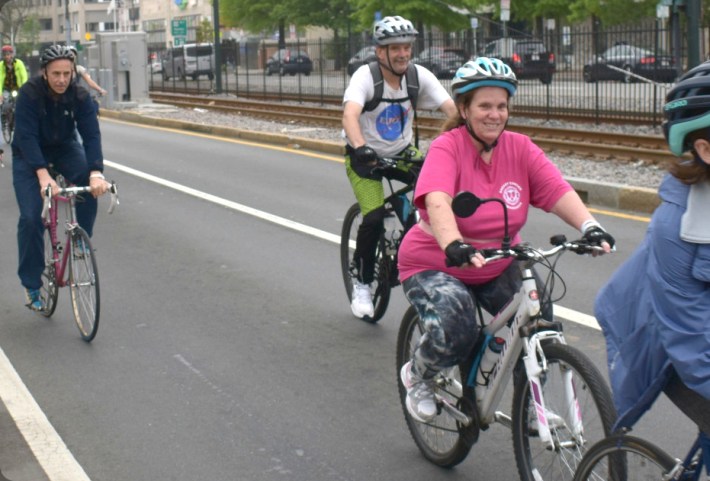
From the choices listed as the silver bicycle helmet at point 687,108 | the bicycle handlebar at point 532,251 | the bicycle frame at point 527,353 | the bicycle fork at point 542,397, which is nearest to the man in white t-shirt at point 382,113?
the bicycle frame at point 527,353

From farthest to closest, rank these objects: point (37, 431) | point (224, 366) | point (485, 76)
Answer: point (224, 366), point (37, 431), point (485, 76)

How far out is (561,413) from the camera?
3.88m

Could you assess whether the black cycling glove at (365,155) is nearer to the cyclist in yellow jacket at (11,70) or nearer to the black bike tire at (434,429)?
the black bike tire at (434,429)

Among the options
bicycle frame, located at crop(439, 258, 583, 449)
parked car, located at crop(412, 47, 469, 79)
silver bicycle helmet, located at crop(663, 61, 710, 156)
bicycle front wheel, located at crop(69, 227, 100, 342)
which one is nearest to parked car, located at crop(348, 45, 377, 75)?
parked car, located at crop(412, 47, 469, 79)

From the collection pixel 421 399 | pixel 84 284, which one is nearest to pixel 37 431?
pixel 84 284

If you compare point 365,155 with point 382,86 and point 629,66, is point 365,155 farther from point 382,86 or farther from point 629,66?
point 629,66

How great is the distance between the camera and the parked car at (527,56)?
77.0 feet

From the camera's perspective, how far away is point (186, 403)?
605cm

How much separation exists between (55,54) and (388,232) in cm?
226

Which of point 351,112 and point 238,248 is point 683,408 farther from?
point 238,248

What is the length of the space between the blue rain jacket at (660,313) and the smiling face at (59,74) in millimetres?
4678

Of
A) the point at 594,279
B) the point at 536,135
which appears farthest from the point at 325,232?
the point at 536,135

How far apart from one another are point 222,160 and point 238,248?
7572 millimetres

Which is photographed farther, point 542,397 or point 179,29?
point 179,29
